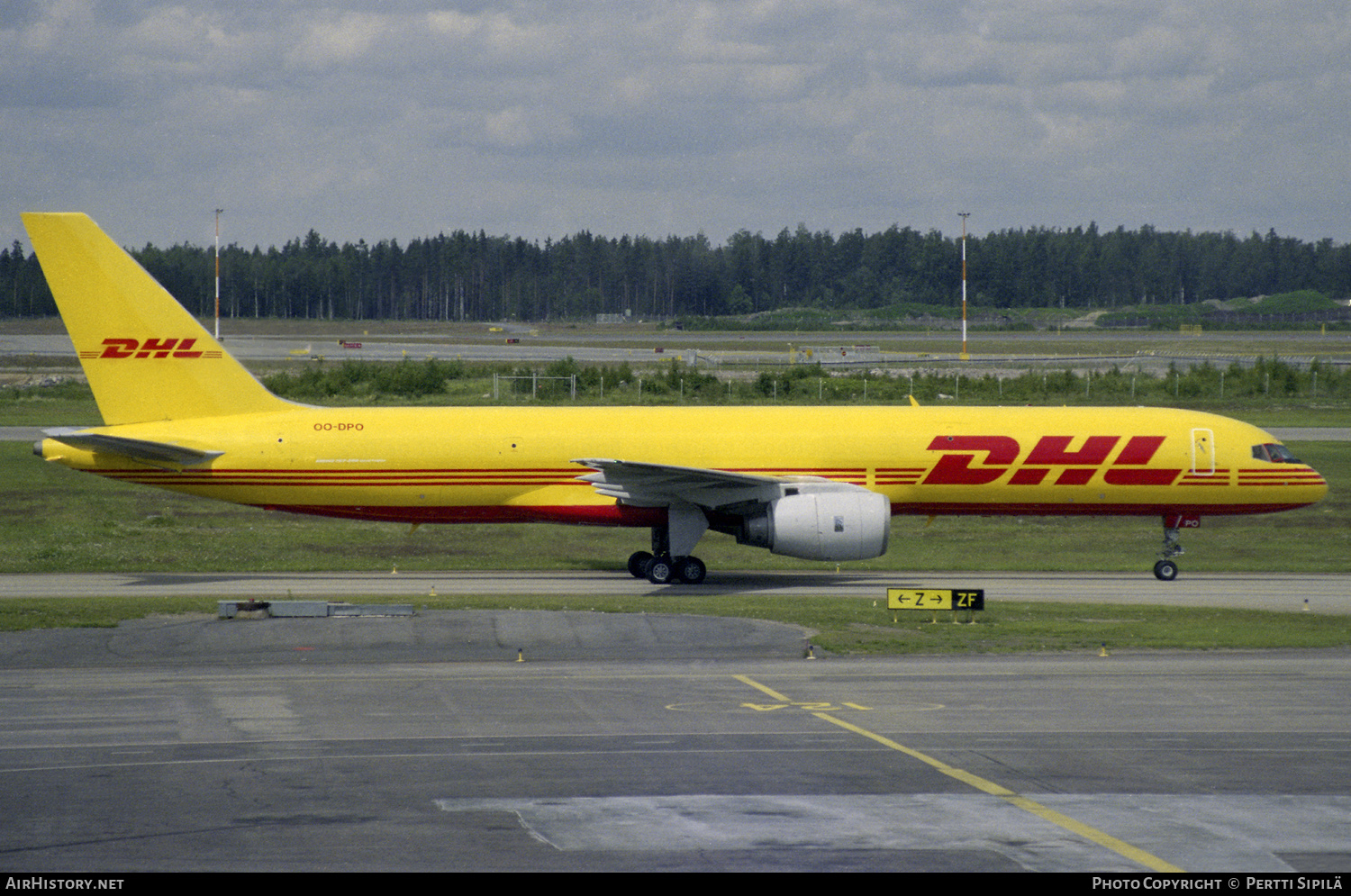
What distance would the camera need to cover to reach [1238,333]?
158 meters

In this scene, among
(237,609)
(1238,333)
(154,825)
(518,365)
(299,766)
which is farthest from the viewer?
(1238,333)

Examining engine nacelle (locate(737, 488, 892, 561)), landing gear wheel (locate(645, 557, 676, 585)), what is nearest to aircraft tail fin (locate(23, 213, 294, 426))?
landing gear wheel (locate(645, 557, 676, 585))

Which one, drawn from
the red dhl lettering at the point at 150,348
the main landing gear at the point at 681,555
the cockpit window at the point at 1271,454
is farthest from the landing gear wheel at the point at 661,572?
the cockpit window at the point at 1271,454

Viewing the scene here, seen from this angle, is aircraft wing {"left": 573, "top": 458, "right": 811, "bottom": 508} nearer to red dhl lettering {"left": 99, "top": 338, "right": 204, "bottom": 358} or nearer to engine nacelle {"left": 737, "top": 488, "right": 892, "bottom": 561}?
engine nacelle {"left": 737, "top": 488, "right": 892, "bottom": 561}

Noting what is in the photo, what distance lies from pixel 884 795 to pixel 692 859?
10.8 feet

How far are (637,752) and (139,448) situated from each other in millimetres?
21001

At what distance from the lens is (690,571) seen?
35.1 metres

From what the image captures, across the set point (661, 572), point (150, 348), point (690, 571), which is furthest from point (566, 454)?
point (150, 348)

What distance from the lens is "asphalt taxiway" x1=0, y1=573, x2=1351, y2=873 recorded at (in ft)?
42.8

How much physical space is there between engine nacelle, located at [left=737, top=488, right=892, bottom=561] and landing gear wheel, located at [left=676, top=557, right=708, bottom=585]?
2359 mm

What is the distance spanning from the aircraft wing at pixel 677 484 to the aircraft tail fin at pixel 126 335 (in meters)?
9.65

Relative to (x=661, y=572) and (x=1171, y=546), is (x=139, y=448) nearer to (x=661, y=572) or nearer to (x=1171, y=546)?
(x=661, y=572)

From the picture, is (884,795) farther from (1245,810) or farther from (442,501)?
(442,501)
